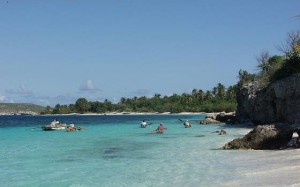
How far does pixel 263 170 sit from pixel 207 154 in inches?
272

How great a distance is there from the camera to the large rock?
80.2 ft

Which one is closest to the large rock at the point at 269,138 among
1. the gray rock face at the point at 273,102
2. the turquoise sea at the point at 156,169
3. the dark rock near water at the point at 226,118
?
the turquoise sea at the point at 156,169

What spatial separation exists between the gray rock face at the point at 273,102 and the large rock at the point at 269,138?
50.6 ft

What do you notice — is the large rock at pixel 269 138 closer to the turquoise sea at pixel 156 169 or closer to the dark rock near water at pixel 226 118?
the turquoise sea at pixel 156 169

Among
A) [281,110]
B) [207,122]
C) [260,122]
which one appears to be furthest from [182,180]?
[207,122]

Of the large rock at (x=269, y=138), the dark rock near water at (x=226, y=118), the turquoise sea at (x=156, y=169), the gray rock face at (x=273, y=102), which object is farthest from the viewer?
the dark rock near water at (x=226, y=118)

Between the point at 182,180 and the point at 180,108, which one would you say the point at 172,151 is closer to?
the point at 182,180

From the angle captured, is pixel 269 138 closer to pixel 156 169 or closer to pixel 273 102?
pixel 156 169

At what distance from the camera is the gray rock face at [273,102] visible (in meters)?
44.0

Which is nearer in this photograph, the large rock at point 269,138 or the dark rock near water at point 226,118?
the large rock at point 269,138

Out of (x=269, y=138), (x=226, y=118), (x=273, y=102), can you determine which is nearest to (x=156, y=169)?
(x=269, y=138)

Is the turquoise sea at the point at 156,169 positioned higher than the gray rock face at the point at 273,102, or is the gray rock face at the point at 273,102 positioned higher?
the gray rock face at the point at 273,102

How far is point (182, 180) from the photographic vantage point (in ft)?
54.6

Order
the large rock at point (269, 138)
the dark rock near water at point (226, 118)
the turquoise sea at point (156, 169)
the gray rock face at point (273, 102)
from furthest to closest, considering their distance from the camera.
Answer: the dark rock near water at point (226, 118), the gray rock face at point (273, 102), the large rock at point (269, 138), the turquoise sea at point (156, 169)
